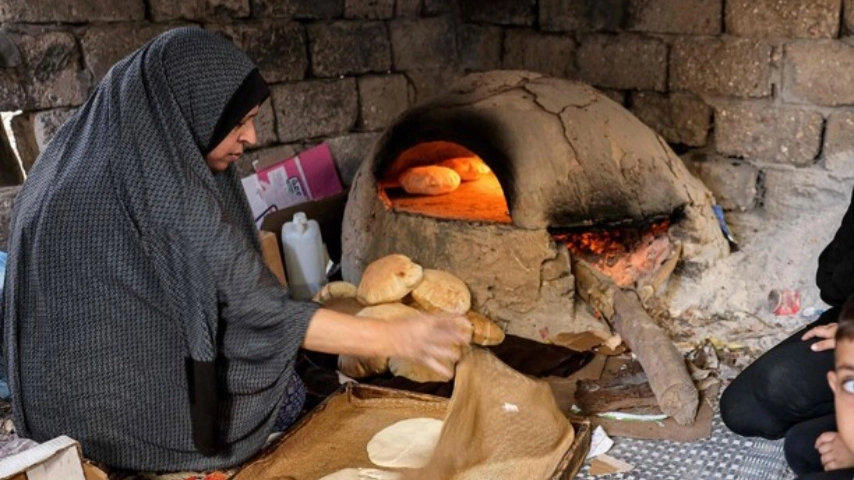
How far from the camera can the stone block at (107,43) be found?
2.97 meters

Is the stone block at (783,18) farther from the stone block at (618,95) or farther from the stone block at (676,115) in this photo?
the stone block at (618,95)

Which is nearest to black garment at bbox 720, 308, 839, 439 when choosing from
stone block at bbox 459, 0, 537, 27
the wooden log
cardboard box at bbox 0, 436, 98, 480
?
the wooden log

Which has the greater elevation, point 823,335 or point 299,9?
point 299,9

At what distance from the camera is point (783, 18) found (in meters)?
3.05

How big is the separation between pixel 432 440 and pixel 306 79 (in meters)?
2.28

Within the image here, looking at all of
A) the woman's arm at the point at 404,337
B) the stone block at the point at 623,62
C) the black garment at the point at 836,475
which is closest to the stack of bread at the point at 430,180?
the stone block at the point at 623,62

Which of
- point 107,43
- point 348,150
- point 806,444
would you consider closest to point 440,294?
point 806,444

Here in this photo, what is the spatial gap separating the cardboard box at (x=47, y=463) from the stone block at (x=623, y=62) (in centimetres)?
295

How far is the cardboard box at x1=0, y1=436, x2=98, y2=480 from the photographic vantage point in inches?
50.9

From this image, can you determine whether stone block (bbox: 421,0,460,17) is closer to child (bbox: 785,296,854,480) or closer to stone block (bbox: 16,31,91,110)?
stone block (bbox: 16,31,91,110)

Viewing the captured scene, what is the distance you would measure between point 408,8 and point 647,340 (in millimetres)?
2372

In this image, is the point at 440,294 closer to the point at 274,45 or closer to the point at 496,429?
the point at 496,429

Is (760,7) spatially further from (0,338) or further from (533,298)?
(0,338)

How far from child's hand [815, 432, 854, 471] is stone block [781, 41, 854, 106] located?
1718mm
